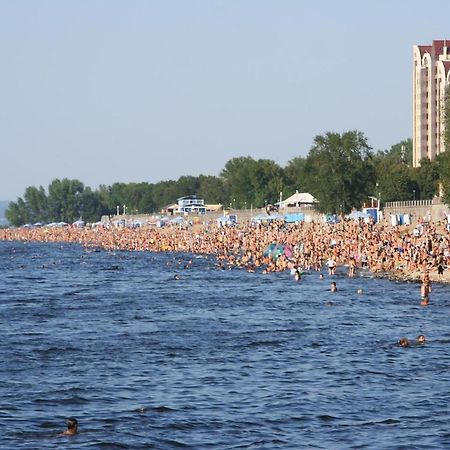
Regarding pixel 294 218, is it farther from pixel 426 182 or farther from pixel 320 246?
pixel 320 246

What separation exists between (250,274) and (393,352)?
40.8 metres

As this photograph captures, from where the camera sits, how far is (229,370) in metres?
33.2

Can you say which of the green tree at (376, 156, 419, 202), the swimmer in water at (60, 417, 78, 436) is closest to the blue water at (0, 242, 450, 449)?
the swimmer in water at (60, 417, 78, 436)

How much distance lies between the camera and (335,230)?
93.8 metres

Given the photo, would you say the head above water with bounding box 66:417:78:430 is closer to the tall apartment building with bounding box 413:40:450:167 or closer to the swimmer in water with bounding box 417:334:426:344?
the swimmer in water with bounding box 417:334:426:344

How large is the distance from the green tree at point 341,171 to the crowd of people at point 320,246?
3871 millimetres

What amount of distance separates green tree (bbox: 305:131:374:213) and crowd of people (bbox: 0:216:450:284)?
3.87 meters

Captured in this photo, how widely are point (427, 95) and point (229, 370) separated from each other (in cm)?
15729

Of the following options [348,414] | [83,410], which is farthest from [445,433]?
[83,410]

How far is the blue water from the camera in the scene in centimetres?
2548

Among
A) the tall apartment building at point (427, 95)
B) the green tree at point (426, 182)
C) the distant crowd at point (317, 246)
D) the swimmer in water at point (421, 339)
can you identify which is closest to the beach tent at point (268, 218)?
the distant crowd at point (317, 246)

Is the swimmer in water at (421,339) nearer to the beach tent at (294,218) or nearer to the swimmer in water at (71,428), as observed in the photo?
the swimmer in water at (71,428)

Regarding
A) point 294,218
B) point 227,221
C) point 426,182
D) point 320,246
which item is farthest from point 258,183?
point 320,246

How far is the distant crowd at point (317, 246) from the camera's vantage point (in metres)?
68.6
